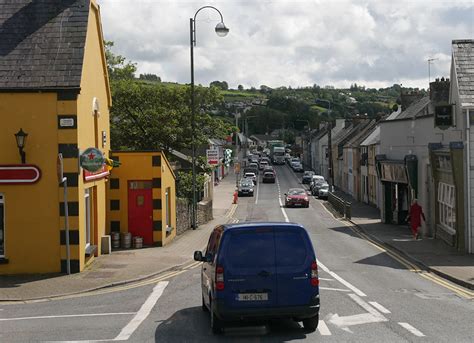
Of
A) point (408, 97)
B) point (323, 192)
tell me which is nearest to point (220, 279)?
point (408, 97)

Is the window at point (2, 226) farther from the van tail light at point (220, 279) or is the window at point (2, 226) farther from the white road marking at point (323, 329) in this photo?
the white road marking at point (323, 329)

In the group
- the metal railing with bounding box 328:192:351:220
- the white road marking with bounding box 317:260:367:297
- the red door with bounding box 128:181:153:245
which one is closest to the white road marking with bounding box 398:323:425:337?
the white road marking with bounding box 317:260:367:297

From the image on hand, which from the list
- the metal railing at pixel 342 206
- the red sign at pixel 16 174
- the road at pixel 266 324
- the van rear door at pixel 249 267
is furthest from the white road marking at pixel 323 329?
the metal railing at pixel 342 206

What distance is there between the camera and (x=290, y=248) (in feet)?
36.5

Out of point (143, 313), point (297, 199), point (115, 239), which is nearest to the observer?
point (143, 313)

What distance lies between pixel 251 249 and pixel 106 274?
928 cm

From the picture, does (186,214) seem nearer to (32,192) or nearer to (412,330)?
(32,192)

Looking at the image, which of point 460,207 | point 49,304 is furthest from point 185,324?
point 460,207

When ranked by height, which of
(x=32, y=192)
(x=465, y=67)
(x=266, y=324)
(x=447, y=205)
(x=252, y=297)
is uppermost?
(x=465, y=67)

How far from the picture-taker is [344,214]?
150 feet

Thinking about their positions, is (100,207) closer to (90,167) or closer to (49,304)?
(90,167)

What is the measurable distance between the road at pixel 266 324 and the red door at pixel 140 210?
6020 millimetres

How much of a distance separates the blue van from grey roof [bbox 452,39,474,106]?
1460 cm

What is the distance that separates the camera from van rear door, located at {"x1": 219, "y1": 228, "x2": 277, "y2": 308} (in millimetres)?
10914
